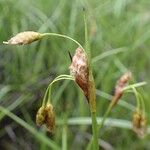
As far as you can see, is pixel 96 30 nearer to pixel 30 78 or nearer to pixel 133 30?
pixel 133 30

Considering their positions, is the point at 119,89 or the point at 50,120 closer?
the point at 50,120

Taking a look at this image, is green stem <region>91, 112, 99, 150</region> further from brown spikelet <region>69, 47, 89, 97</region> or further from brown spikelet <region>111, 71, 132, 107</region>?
brown spikelet <region>111, 71, 132, 107</region>

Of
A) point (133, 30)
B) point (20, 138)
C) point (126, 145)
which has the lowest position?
point (126, 145)

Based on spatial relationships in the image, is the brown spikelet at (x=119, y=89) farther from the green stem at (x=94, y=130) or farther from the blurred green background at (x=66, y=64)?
the blurred green background at (x=66, y=64)

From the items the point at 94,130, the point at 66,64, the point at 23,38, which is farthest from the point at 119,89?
the point at 66,64

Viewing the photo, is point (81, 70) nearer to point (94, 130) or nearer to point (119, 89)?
point (94, 130)

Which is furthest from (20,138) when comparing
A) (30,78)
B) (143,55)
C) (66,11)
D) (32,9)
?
(143,55)

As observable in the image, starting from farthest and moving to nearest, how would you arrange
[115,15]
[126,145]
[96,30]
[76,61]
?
1. [115,15]
2. [96,30]
3. [126,145]
4. [76,61]

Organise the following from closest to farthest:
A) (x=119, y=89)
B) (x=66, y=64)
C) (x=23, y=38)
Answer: (x=23, y=38), (x=119, y=89), (x=66, y=64)

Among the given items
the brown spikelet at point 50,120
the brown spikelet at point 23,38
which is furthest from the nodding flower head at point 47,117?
the brown spikelet at point 23,38
